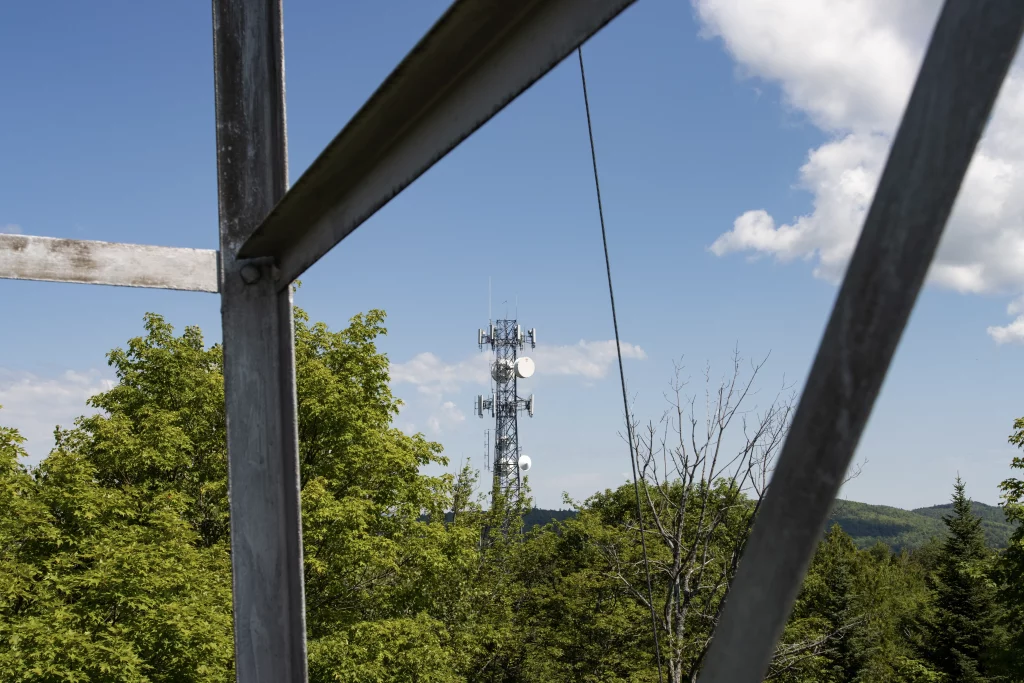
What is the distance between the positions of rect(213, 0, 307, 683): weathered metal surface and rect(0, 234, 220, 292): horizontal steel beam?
107 millimetres

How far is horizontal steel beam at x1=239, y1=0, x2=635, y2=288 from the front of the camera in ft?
3.19

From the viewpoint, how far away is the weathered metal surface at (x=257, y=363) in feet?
5.37

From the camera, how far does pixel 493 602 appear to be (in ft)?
85.9

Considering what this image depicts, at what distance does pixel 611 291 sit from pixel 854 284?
1154mm

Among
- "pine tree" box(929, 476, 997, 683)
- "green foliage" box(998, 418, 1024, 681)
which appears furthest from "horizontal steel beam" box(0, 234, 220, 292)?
"pine tree" box(929, 476, 997, 683)

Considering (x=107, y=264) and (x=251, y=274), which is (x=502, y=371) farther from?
(x=251, y=274)

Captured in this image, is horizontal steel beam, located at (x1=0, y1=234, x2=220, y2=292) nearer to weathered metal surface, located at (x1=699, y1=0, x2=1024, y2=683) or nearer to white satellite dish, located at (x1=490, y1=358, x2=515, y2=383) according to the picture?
weathered metal surface, located at (x1=699, y1=0, x2=1024, y2=683)

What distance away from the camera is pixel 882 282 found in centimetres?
58

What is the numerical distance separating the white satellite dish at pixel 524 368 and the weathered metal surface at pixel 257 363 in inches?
1195

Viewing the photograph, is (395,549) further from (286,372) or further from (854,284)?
(854,284)

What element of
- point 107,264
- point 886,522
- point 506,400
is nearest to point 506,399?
point 506,400

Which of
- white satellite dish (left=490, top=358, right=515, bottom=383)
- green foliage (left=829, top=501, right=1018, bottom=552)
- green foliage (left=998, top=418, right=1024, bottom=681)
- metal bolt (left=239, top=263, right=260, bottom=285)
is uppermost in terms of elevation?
white satellite dish (left=490, top=358, right=515, bottom=383)

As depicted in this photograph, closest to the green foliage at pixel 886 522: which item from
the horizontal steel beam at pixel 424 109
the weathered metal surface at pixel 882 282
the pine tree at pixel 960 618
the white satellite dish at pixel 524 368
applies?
the pine tree at pixel 960 618

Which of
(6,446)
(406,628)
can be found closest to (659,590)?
(406,628)
